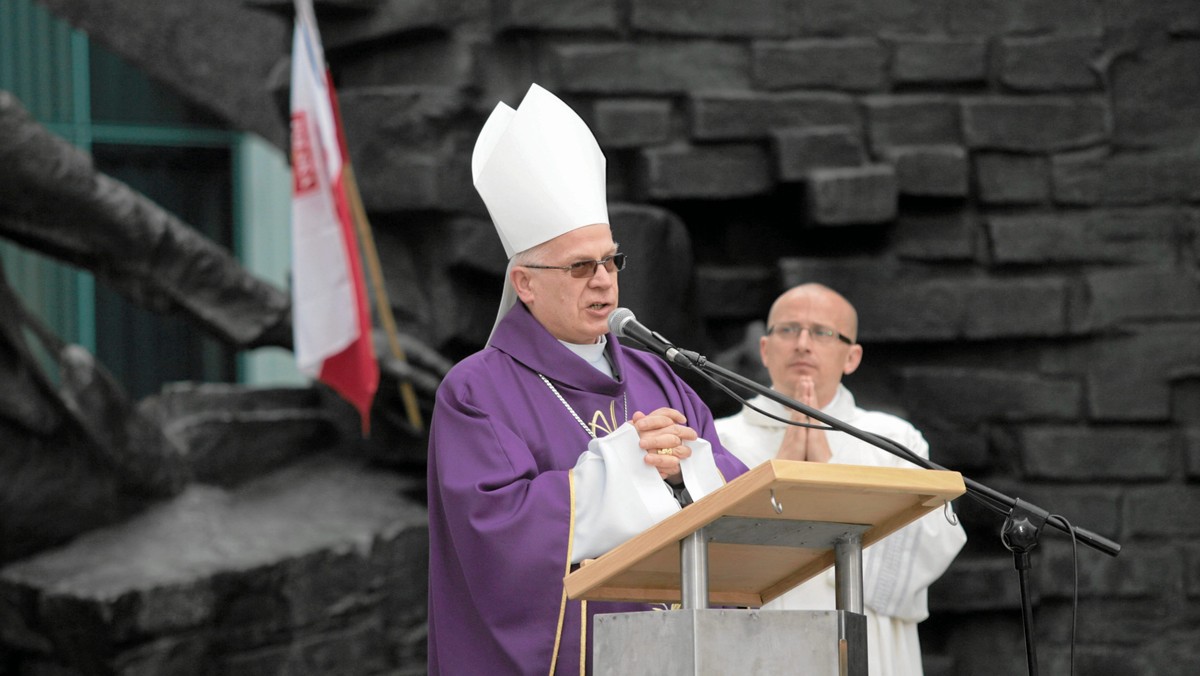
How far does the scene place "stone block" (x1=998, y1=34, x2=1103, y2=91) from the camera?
16.9 ft

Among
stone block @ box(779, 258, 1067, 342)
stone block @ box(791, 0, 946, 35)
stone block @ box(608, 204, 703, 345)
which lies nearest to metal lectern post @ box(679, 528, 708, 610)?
stone block @ box(608, 204, 703, 345)

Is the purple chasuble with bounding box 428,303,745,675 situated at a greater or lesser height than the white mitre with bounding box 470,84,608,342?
lesser

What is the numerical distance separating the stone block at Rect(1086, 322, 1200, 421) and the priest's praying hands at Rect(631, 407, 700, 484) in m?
2.92

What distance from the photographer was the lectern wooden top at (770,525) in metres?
2.04

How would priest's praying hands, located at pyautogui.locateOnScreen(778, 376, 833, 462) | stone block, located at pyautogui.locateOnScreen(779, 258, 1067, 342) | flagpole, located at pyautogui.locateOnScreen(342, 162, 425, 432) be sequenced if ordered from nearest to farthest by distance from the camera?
priest's praying hands, located at pyautogui.locateOnScreen(778, 376, 833, 462) < stone block, located at pyautogui.locateOnScreen(779, 258, 1067, 342) < flagpole, located at pyautogui.locateOnScreen(342, 162, 425, 432)

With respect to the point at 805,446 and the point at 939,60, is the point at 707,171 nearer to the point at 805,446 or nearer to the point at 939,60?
the point at 939,60

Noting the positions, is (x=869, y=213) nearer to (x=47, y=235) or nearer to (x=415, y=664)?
(x=415, y=664)

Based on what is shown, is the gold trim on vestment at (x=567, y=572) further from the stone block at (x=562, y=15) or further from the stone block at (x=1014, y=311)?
the stone block at (x=562, y=15)

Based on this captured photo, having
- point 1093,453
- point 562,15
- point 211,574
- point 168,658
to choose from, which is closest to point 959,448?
point 1093,453

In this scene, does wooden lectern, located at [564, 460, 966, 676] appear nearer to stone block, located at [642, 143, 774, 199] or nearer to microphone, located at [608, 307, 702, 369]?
microphone, located at [608, 307, 702, 369]

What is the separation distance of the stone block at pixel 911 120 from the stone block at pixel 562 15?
891 mm

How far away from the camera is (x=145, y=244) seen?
541cm

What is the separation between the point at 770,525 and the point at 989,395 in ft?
9.98

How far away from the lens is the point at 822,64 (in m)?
5.21
